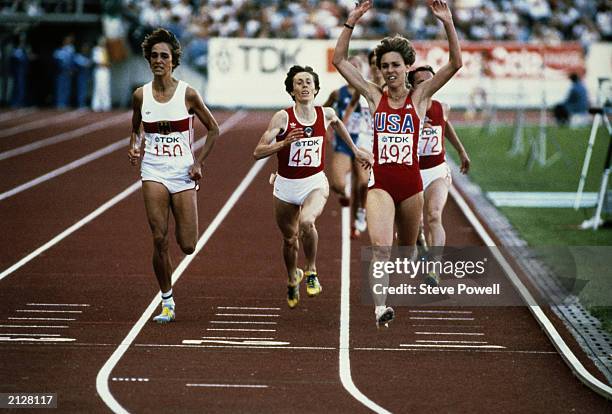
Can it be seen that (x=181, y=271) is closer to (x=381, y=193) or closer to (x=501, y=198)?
(x=381, y=193)

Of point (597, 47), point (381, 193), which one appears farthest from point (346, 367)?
point (597, 47)

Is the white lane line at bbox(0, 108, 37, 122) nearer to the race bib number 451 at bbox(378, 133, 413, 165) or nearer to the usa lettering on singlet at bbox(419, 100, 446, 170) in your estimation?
the usa lettering on singlet at bbox(419, 100, 446, 170)

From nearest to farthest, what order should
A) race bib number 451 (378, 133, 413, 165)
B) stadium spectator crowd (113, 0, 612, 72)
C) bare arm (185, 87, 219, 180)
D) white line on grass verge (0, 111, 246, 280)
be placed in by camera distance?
race bib number 451 (378, 133, 413, 165) < bare arm (185, 87, 219, 180) < white line on grass verge (0, 111, 246, 280) < stadium spectator crowd (113, 0, 612, 72)

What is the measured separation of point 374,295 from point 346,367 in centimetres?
97

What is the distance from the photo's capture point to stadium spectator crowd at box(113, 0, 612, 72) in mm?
36250

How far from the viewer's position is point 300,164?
10414 millimetres

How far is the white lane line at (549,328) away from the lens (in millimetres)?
8188

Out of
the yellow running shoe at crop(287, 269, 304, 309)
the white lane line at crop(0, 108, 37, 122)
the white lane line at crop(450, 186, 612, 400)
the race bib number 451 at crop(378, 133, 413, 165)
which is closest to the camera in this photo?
the white lane line at crop(450, 186, 612, 400)

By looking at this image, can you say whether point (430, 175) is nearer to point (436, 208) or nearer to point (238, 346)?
point (436, 208)

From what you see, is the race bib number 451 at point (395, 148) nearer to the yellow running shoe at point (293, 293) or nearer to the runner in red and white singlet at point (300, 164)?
the runner in red and white singlet at point (300, 164)

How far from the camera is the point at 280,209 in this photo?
416 inches

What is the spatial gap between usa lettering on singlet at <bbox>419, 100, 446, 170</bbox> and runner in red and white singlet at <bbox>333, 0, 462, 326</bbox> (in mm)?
1817

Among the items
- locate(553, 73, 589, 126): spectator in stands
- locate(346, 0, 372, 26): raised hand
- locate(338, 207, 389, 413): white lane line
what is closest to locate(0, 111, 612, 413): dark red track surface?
locate(338, 207, 389, 413): white lane line

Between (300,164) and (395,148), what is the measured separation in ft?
3.71
